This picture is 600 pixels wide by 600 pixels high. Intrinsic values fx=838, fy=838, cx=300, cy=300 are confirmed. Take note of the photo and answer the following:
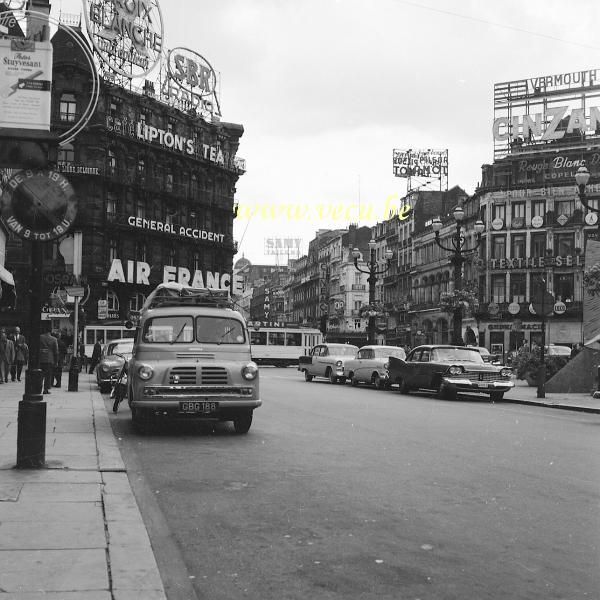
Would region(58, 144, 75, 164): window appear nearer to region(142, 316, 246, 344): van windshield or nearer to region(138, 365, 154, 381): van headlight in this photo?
region(142, 316, 246, 344): van windshield

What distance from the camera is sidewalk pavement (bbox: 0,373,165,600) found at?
458 cm

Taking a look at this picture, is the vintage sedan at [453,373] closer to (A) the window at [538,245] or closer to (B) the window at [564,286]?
(B) the window at [564,286]

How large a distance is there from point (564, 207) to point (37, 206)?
67034 mm

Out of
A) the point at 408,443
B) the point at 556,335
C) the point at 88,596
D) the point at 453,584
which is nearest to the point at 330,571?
the point at 453,584

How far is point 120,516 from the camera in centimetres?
639

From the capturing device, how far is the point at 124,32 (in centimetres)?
5688

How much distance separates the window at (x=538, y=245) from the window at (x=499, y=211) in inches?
121

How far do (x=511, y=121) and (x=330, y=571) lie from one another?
Result: 69643 mm

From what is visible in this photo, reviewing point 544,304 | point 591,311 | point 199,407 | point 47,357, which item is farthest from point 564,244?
A: point 199,407

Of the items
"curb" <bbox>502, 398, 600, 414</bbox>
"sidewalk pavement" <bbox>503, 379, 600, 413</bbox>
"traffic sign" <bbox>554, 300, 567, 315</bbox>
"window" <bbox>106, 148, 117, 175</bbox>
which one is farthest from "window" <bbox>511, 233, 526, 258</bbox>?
"curb" <bbox>502, 398, 600, 414</bbox>

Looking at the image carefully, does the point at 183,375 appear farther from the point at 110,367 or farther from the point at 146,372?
the point at 110,367

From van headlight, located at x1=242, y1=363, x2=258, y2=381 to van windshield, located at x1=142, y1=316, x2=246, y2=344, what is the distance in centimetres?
95

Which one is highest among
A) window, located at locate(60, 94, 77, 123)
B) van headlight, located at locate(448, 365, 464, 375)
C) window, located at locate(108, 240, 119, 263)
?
window, located at locate(60, 94, 77, 123)

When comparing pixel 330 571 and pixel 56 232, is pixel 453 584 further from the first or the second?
pixel 56 232
